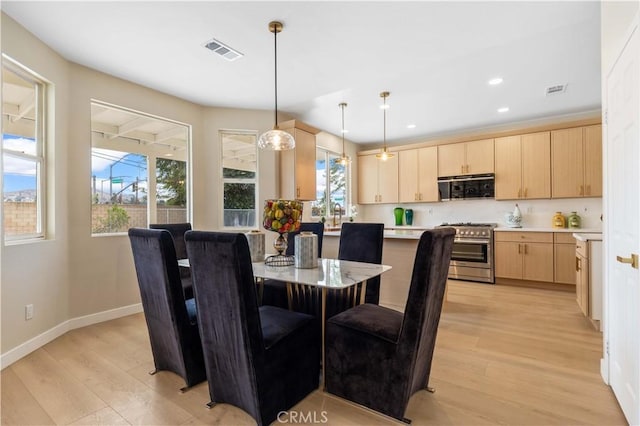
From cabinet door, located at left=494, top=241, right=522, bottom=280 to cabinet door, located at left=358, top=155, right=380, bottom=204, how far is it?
8.14ft

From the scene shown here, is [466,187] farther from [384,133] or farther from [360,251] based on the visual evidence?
[360,251]

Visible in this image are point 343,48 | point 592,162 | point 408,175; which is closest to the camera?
point 343,48

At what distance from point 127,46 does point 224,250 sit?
244 cm

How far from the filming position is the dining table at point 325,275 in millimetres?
1777

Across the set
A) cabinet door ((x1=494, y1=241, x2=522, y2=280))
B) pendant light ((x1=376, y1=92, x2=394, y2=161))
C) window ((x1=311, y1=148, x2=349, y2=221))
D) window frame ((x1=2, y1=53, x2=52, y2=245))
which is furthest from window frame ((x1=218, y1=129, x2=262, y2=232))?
cabinet door ((x1=494, y1=241, x2=522, y2=280))

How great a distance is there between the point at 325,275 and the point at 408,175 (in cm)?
458

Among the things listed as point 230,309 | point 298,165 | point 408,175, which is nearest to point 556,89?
point 408,175

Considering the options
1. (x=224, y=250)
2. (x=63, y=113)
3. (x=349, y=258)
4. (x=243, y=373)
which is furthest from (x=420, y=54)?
(x=63, y=113)

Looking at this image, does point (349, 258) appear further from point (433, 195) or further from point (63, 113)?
point (433, 195)

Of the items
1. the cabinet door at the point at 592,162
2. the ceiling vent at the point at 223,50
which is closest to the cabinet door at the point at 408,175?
the cabinet door at the point at 592,162

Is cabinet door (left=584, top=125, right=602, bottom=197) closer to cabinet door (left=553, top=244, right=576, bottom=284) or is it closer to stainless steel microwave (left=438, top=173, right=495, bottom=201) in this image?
cabinet door (left=553, top=244, right=576, bottom=284)

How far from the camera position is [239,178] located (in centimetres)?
457

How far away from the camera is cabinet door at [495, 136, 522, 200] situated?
5.01 meters

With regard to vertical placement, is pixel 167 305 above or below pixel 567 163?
→ below
